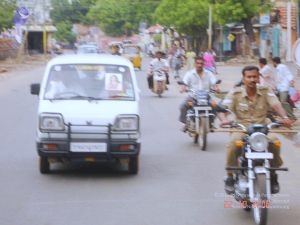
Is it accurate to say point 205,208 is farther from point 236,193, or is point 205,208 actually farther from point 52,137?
point 52,137

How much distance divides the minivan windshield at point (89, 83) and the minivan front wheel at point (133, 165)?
3.20 ft

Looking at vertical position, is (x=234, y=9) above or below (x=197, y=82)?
above

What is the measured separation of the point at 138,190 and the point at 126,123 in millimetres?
1045

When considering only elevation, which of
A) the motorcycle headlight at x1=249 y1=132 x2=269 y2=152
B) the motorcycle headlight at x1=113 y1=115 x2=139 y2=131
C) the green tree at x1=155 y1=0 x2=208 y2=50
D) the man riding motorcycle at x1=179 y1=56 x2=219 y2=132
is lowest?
the motorcycle headlight at x1=249 y1=132 x2=269 y2=152

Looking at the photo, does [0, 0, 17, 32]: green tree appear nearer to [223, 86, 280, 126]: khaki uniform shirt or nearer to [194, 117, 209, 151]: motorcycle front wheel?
[194, 117, 209, 151]: motorcycle front wheel

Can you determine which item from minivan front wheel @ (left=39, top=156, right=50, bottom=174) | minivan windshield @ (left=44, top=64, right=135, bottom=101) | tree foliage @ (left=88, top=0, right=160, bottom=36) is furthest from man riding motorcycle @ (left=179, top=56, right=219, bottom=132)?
tree foliage @ (left=88, top=0, right=160, bottom=36)

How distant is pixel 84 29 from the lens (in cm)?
13125

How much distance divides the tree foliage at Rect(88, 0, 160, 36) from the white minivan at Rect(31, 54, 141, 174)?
88.6m

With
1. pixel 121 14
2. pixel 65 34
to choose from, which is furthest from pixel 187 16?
pixel 65 34

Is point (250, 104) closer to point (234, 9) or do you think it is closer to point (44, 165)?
point (44, 165)

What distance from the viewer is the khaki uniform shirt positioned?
26.4ft

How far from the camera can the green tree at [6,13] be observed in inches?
2039

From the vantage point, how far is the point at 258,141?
735cm

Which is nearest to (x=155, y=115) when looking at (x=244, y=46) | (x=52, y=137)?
(x=52, y=137)
